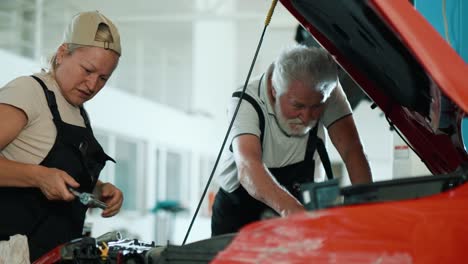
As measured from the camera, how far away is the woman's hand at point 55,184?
215cm

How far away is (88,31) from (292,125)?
0.95m

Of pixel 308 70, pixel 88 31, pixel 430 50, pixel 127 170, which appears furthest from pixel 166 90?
pixel 430 50

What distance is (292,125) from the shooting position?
3.05 meters

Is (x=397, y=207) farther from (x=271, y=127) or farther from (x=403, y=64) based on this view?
(x=271, y=127)

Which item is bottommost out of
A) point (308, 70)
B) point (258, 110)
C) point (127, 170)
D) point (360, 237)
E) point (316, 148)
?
point (127, 170)

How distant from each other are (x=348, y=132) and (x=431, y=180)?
1608 mm

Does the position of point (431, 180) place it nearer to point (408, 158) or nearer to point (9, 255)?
point (9, 255)

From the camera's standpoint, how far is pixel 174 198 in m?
17.2

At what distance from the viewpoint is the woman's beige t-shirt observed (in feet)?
7.61

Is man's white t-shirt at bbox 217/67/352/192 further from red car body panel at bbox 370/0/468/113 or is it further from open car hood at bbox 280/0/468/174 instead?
red car body panel at bbox 370/0/468/113

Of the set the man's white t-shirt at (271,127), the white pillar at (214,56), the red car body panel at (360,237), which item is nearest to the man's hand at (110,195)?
the man's white t-shirt at (271,127)

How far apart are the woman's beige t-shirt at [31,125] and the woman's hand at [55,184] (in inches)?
7.1

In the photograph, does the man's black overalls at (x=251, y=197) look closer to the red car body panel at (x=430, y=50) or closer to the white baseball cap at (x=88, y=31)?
the white baseball cap at (x=88, y=31)

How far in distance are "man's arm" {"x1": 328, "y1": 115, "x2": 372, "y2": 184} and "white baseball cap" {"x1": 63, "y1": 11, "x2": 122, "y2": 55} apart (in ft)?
3.53
